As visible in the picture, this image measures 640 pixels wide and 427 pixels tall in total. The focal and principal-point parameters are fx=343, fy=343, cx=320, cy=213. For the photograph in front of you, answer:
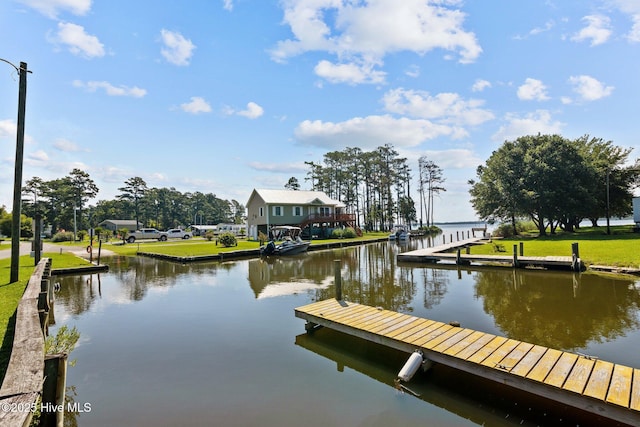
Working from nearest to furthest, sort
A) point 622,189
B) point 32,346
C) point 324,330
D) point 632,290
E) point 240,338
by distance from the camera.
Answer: point 32,346
point 240,338
point 324,330
point 632,290
point 622,189

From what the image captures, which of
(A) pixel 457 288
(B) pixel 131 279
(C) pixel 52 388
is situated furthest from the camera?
(B) pixel 131 279

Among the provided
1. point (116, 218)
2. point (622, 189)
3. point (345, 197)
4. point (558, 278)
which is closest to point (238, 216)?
point (116, 218)

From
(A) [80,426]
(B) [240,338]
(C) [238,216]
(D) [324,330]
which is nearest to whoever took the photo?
(A) [80,426]

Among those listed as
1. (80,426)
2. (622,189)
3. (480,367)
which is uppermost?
(622,189)

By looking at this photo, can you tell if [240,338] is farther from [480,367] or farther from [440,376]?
[480,367]

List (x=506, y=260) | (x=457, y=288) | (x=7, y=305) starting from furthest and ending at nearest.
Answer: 1. (x=506, y=260)
2. (x=457, y=288)
3. (x=7, y=305)

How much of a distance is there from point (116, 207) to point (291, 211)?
5586 cm

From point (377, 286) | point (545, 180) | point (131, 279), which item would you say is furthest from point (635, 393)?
point (545, 180)

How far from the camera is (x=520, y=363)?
4.98 metres

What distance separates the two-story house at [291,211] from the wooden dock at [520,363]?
32134 mm

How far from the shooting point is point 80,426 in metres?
4.59

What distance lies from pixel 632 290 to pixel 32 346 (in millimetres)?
15678

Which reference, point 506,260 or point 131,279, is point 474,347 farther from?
point 131,279

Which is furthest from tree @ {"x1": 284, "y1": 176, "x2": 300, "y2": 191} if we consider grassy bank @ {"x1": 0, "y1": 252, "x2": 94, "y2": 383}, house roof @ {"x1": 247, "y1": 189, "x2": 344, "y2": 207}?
grassy bank @ {"x1": 0, "y1": 252, "x2": 94, "y2": 383}
